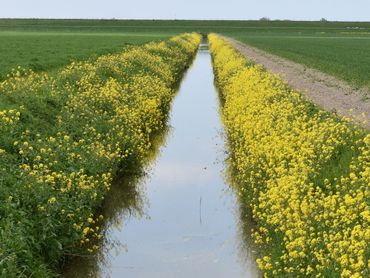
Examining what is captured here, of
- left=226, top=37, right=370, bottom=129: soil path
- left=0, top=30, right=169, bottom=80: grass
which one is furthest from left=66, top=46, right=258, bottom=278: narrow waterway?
left=0, top=30, right=169, bottom=80: grass

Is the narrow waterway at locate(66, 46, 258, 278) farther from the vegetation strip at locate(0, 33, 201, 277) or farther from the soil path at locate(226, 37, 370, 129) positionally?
the soil path at locate(226, 37, 370, 129)

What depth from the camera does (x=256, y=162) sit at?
9711 mm

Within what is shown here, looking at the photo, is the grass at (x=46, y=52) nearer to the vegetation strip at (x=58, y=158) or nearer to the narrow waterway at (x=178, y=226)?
the vegetation strip at (x=58, y=158)

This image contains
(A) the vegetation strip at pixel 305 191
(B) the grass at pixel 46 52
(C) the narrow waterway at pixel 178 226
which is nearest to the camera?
(A) the vegetation strip at pixel 305 191

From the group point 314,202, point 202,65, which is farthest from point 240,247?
point 202,65

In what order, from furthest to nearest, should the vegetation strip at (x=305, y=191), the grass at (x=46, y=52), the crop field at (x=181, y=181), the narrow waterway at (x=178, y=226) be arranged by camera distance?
1. the grass at (x=46, y=52)
2. the narrow waterway at (x=178, y=226)
3. the crop field at (x=181, y=181)
4. the vegetation strip at (x=305, y=191)

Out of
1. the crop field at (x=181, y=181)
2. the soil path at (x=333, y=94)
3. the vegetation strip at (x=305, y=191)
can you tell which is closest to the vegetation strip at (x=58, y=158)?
the crop field at (x=181, y=181)

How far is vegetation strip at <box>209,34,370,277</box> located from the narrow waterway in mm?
491

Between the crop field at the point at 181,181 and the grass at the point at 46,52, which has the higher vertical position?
the crop field at the point at 181,181

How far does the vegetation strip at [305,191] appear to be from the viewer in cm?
562

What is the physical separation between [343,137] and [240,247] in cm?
259

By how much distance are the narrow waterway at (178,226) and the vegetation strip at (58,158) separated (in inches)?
18.6

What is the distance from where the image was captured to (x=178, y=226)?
31.1ft

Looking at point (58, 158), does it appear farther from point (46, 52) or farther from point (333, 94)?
point (46, 52)
